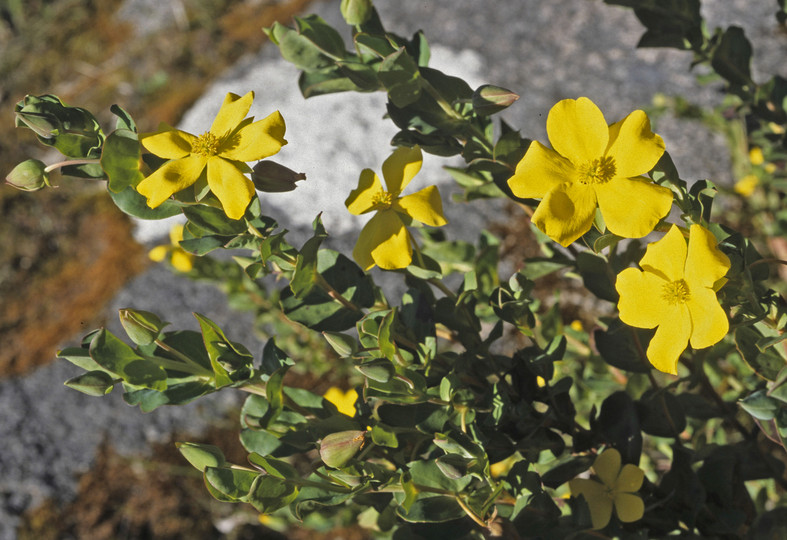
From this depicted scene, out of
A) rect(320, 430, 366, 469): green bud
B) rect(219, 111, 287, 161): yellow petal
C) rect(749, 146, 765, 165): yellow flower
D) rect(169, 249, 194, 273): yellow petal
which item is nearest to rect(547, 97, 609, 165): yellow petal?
rect(219, 111, 287, 161): yellow petal

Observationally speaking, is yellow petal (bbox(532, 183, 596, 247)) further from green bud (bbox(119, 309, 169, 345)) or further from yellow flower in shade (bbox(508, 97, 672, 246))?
green bud (bbox(119, 309, 169, 345))

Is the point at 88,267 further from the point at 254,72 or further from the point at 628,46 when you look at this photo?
the point at 628,46

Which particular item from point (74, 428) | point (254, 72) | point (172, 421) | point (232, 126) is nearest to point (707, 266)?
point (232, 126)

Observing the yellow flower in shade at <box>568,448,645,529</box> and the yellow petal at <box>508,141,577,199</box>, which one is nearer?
the yellow petal at <box>508,141,577,199</box>

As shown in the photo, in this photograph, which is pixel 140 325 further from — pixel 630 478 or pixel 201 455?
pixel 630 478

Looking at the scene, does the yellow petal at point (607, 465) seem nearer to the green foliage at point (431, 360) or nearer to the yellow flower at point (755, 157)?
the green foliage at point (431, 360)

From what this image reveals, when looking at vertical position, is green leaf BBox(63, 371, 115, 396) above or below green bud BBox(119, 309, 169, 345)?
below

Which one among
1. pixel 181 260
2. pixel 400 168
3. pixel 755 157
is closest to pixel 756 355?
pixel 400 168
